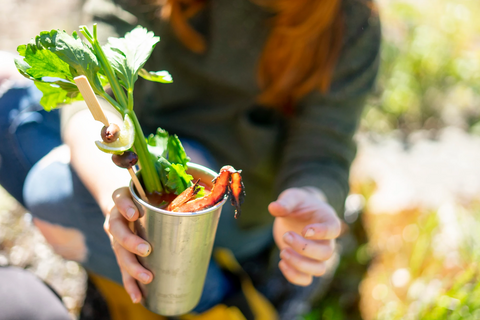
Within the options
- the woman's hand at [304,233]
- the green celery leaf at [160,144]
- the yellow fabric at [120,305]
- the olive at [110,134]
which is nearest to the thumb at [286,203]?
the woman's hand at [304,233]

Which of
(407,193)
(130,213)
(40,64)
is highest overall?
(40,64)

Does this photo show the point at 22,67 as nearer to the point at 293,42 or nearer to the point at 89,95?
the point at 89,95

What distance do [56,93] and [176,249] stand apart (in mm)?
318

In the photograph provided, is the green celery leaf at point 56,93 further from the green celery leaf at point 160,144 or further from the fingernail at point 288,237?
the fingernail at point 288,237

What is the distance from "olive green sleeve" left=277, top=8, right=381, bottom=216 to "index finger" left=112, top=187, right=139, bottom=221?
62 centimetres

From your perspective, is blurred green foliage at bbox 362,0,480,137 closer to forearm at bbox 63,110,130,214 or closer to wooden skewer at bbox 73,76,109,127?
forearm at bbox 63,110,130,214

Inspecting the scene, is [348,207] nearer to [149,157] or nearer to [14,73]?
[149,157]

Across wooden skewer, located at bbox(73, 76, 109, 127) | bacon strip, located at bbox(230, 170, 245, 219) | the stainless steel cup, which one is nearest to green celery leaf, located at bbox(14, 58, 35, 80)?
wooden skewer, located at bbox(73, 76, 109, 127)

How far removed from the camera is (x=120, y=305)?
1207 mm

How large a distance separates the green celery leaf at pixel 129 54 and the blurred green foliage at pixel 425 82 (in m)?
1.88

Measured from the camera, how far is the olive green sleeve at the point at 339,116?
1.21m

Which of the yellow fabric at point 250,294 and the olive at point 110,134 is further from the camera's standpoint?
the yellow fabric at point 250,294

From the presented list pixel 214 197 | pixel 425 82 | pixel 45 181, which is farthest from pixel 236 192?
pixel 425 82

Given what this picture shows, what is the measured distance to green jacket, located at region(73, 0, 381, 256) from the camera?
1.22 meters
